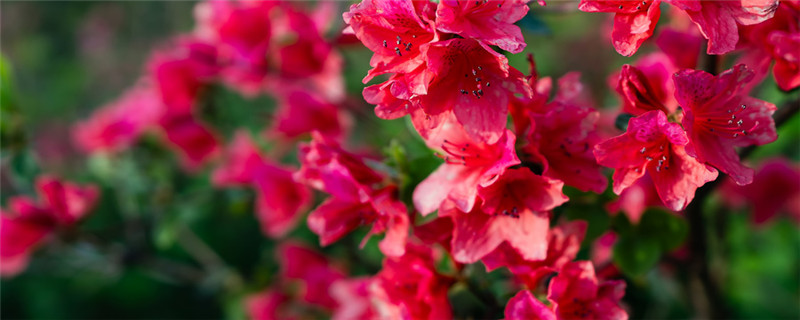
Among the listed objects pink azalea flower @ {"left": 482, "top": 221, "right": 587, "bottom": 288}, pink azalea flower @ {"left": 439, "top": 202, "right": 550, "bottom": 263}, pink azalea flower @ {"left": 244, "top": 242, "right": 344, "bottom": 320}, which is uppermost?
pink azalea flower @ {"left": 439, "top": 202, "right": 550, "bottom": 263}

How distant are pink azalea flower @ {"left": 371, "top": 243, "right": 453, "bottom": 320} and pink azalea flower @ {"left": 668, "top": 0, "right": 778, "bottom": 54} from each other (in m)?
0.34

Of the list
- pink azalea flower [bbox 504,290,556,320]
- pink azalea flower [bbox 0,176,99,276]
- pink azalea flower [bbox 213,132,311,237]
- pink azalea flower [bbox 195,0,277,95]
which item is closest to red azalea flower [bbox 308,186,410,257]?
pink azalea flower [bbox 504,290,556,320]

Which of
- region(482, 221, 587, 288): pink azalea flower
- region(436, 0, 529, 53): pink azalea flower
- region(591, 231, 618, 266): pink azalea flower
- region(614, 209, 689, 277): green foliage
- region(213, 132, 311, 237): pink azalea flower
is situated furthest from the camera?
region(213, 132, 311, 237): pink azalea flower

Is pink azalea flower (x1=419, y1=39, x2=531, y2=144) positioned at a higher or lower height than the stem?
higher

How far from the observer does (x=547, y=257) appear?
2.12 ft

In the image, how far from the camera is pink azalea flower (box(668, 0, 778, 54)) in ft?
1.76

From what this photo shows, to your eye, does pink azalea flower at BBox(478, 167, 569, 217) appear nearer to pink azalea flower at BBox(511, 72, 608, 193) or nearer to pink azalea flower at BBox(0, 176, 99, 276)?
pink azalea flower at BBox(511, 72, 608, 193)

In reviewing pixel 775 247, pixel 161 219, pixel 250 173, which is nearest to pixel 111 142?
pixel 161 219

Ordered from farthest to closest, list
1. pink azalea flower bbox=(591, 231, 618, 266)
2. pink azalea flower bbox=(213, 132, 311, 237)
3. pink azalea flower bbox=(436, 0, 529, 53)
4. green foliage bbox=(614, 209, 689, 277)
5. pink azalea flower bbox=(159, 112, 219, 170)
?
pink azalea flower bbox=(159, 112, 219, 170) → pink azalea flower bbox=(213, 132, 311, 237) → pink azalea flower bbox=(591, 231, 618, 266) → green foliage bbox=(614, 209, 689, 277) → pink azalea flower bbox=(436, 0, 529, 53)

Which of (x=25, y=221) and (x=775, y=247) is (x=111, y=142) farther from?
(x=775, y=247)

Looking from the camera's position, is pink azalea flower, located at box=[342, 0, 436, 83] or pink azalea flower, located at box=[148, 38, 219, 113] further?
pink azalea flower, located at box=[148, 38, 219, 113]

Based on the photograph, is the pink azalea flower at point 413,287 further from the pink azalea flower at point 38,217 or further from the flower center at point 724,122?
the pink azalea flower at point 38,217

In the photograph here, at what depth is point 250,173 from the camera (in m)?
1.14

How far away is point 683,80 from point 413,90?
9.3 inches
